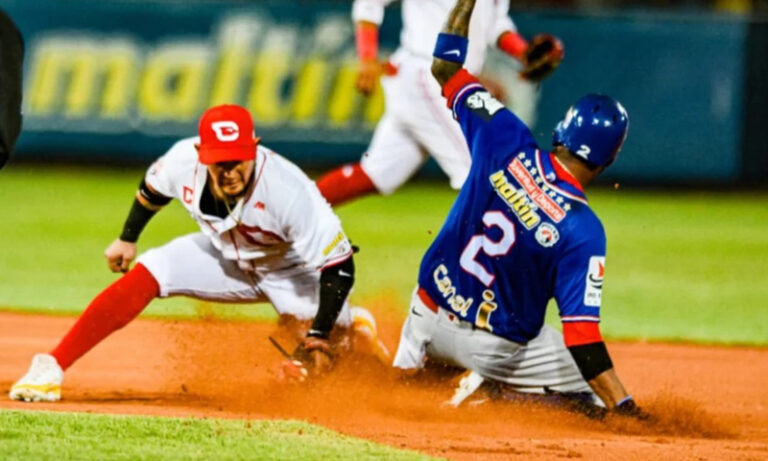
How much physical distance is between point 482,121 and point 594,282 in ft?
3.02

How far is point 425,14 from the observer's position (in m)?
8.90

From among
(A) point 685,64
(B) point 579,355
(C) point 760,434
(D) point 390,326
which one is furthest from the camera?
(A) point 685,64

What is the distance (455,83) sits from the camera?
655cm

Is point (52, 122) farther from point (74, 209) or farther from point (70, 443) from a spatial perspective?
point (70, 443)

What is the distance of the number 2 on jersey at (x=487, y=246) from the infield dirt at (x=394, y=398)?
66cm

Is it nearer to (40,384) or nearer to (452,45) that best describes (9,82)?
(40,384)

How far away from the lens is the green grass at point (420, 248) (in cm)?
980

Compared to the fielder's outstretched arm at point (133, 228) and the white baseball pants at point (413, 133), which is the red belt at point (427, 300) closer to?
the fielder's outstretched arm at point (133, 228)

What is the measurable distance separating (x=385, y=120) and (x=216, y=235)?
261 centimetres

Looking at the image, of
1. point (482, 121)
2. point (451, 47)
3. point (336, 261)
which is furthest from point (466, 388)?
point (451, 47)

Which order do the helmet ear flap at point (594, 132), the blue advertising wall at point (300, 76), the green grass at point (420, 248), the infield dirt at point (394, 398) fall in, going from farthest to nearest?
the blue advertising wall at point (300, 76)
the green grass at point (420, 248)
the helmet ear flap at point (594, 132)
the infield dirt at point (394, 398)

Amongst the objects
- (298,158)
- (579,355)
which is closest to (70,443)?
(579,355)

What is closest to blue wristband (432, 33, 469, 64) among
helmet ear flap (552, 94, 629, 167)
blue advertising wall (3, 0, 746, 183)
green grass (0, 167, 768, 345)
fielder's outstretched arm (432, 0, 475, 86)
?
fielder's outstretched arm (432, 0, 475, 86)

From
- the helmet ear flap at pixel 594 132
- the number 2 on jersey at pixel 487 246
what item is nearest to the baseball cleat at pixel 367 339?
the number 2 on jersey at pixel 487 246
